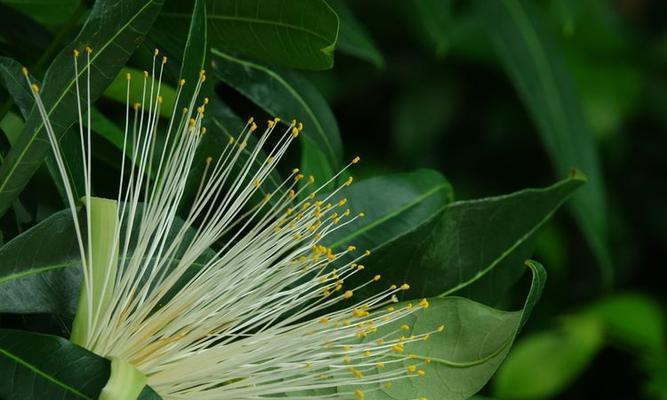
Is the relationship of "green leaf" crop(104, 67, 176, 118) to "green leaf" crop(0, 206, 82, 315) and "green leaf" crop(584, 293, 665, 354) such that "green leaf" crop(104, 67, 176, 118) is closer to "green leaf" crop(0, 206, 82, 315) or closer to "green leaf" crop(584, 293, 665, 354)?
"green leaf" crop(0, 206, 82, 315)

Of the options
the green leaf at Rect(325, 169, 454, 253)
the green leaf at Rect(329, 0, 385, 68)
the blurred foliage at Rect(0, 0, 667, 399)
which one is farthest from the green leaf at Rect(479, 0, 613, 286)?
the green leaf at Rect(325, 169, 454, 253)

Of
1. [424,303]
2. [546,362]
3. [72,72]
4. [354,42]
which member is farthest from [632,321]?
[72,72]

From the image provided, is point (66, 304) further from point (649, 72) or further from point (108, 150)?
point (649, 72)

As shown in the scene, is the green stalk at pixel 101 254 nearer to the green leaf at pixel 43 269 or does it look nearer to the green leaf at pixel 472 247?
the green leaf at pixel 43 269

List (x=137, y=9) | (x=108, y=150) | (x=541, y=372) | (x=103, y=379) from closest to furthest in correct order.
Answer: (x=103, y=379) < (x=137, y=9) < (x=108, y=150) < (x=541, y=372)

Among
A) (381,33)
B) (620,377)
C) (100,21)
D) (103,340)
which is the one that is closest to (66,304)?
(103,340)

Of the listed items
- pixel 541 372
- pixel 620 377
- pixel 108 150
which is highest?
pixel 108 150

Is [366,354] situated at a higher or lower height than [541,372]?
higher
